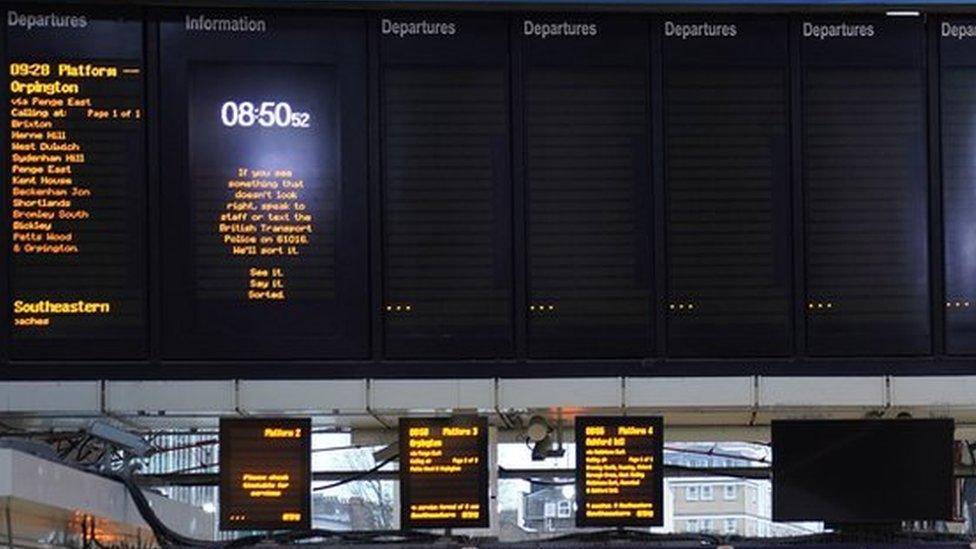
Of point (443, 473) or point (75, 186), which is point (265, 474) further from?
point (75, 186)

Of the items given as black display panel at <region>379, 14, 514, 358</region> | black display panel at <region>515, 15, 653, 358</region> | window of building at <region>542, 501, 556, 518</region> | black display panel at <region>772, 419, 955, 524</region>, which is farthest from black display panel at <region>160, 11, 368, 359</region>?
black display panel at <region>772, 419, 955, 524</region>

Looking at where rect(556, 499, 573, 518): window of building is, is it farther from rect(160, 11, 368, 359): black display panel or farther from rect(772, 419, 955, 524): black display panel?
rect(160, 11, 368, 359): black display panel

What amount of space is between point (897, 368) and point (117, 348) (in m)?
4.10

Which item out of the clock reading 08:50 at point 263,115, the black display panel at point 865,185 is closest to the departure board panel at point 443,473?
the clock reading 08:50 at point 263,115

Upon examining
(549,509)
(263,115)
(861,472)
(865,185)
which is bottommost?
(549,509)

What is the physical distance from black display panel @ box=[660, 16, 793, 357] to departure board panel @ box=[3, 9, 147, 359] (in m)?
2.84

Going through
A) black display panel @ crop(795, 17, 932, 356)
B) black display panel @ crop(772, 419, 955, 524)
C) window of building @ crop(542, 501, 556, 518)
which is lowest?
window of building @ crop(542, 501, 556, 518)

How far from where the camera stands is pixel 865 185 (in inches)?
355

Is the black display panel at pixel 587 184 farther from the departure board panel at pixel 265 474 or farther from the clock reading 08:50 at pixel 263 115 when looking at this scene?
the departure board panel at pixel 265 474

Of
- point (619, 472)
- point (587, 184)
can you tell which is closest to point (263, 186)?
point (587, 184)

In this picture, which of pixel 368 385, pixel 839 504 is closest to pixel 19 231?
pixel 368 385

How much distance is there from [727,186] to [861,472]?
5.47ft

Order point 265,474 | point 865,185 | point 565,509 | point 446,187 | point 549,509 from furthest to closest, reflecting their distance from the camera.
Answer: point 549,509
point 565,509
point 865,185
point 446,187
point 265,474

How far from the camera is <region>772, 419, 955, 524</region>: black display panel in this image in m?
8.74
